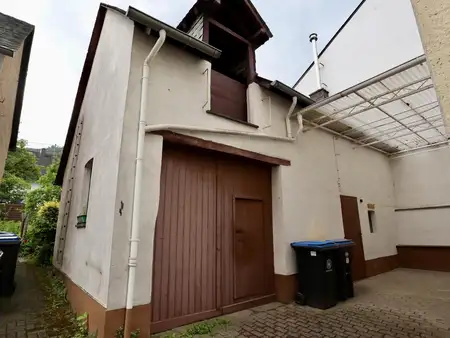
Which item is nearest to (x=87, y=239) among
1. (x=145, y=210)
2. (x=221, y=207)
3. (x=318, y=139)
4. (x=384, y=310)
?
(x=145, y=210)

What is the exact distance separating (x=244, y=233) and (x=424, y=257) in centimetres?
813

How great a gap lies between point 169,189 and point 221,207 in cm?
116

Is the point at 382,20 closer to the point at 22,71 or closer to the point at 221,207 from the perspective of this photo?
the point at 221,207

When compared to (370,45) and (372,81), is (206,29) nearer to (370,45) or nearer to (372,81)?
(372,81)

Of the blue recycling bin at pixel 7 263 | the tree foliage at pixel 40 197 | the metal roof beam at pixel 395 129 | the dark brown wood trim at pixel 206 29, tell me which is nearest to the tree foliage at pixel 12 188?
the tree foliage at pixel 40 197

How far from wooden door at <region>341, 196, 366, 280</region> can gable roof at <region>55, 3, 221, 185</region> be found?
5.81 metres

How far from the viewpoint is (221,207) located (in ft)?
16.2

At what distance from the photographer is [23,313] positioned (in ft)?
14.9

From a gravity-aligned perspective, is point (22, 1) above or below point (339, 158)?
above

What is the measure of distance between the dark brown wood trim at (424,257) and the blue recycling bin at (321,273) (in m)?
5.64

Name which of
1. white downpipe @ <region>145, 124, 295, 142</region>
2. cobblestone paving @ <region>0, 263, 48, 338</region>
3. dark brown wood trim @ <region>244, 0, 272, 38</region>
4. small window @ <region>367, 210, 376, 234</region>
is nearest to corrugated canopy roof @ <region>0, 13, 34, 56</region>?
white downpipe @ <region>145, 124, 295, 142</region>

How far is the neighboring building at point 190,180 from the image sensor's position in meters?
3.63

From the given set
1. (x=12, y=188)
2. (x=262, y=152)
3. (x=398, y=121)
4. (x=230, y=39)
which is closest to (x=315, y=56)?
(x=398, y=121)

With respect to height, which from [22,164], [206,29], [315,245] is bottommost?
[315,245]
